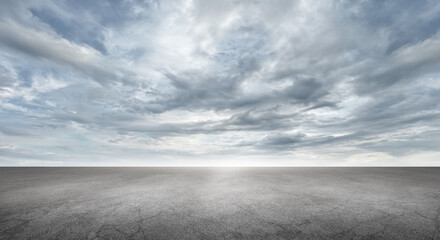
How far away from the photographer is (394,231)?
177 inches

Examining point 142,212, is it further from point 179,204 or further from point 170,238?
point 170,238

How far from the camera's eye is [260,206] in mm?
6445

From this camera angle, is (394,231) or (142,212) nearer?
(394,231)

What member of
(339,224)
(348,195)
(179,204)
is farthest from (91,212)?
(348,195)

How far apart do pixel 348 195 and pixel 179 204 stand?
6808 millimetres

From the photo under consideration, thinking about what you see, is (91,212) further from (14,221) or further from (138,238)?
(138,238)

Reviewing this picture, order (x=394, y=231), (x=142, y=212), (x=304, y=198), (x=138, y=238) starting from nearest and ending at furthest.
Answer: (x=138, y=238) → (x=394, y=231) → (x=142, y=212) → (x=304, y=198)

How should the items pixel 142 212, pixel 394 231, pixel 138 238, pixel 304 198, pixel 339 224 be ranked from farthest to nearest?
1. pixel 304 198
2. pixel 142 212
3. pixel 339 224
4. pixel 394 231
5. pixel 138 238

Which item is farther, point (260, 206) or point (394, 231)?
point (260, 206)

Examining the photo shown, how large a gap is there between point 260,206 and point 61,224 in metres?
5.64

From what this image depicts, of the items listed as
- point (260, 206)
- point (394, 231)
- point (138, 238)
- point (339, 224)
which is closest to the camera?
point (138, 238)

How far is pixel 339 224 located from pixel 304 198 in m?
2.59

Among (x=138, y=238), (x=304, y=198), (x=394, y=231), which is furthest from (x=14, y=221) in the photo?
(x=394, y=231)

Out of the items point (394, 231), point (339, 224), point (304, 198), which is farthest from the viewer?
point (304, 198)
